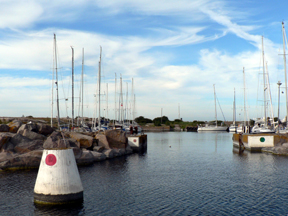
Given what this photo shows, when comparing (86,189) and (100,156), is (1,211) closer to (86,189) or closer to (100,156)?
(86,189)

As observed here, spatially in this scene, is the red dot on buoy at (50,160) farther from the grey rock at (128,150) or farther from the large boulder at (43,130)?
the grey rock at (128,150)

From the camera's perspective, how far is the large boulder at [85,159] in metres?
31.1

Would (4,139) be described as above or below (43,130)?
below

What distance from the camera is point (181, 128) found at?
15000 centimetres

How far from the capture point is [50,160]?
15.8 metres

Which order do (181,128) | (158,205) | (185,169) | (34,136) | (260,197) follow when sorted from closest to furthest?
(158,205) → (260,197) → (185,169) → (34,136) → (181,128)

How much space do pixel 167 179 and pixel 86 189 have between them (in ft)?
24.7

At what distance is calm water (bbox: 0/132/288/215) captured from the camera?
52.5 feet

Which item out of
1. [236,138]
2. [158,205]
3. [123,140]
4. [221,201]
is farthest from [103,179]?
[236,138]

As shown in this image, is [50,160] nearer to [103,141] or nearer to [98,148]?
[98,148]

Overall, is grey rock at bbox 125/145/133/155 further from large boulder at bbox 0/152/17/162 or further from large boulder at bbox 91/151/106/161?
large boulder at bbox 0/152/17/162

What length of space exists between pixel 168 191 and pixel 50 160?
8861mm

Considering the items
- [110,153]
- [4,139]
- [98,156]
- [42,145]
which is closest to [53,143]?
[42,145]

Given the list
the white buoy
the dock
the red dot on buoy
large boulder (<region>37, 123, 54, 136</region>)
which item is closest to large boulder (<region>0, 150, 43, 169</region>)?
large boulder (<region>37, 123, 54, 136</region>)
